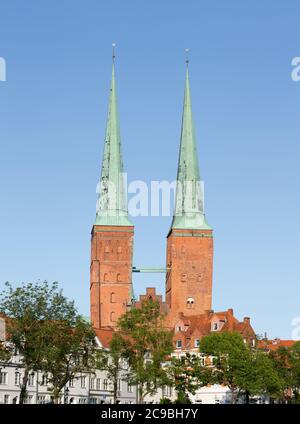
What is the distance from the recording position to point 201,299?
142500mm

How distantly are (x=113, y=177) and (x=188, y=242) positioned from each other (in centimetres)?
1682

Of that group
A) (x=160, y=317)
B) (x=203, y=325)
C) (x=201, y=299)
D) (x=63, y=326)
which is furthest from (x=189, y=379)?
(x=201, y=299)

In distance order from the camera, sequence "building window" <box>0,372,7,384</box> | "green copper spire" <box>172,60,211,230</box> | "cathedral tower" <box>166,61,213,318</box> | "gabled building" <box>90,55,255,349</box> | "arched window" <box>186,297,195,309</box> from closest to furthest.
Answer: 1. "building window" <box>0,372,7,384</box>
2. "arched window" <box>186,297,195,309</box>
3. "cathedral tower" <box>166,61,213,318</box>
4. "gabled building" <box>90,55,255,349</box>
5. "green copper spire" <box>172,60,211,230</box>

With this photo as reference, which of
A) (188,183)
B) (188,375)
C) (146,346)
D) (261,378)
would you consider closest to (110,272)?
(188,183)

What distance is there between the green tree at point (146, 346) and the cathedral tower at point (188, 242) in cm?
5722

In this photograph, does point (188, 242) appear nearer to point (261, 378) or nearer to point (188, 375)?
point (188, 375)

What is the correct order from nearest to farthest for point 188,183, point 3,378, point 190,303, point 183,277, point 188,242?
point 3,378 → point 190,303 → point 183,277 → point 188,242 → point 188,183

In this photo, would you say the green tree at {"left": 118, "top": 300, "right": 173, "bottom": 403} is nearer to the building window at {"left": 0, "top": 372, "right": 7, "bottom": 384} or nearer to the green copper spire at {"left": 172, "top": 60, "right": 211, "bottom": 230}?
the building window at {"left": 0, "top": 372, "right": 7, "bottom": 384}

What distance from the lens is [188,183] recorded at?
483ft

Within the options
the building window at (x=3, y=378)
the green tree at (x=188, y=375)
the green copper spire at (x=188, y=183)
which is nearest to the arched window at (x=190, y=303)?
the green copper spire at (x=188, y=183)

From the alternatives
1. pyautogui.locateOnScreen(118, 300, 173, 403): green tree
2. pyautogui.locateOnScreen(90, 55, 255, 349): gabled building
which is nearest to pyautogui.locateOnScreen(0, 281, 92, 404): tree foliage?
pyautogui.locateOnScreen(118, 300, 173, 403): green tree

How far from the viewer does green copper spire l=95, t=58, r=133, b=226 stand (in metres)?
148

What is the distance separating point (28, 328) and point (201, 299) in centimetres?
7515
